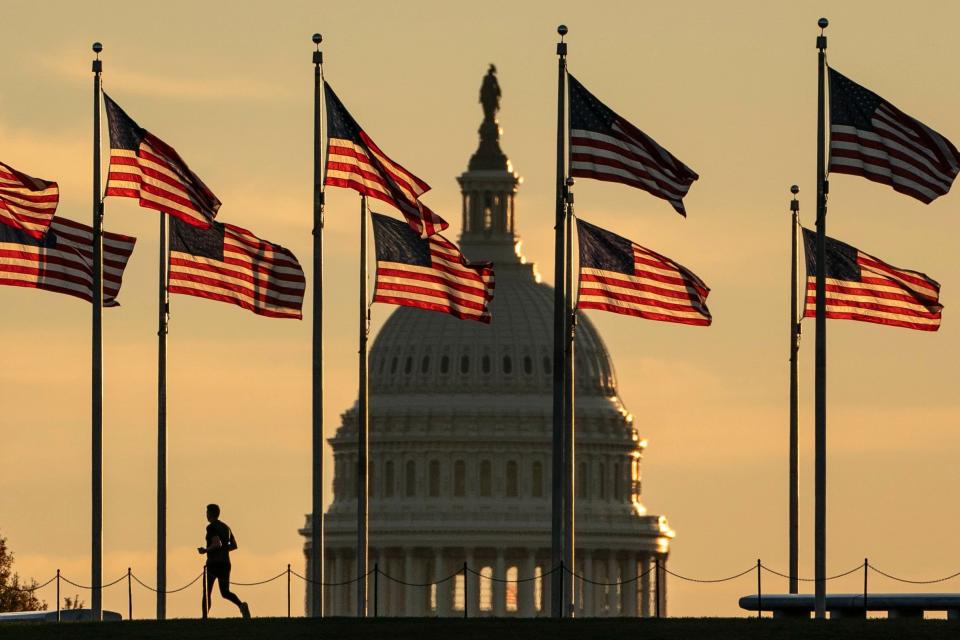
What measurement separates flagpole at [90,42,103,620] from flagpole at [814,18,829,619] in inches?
709

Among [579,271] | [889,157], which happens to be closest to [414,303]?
[579,271]

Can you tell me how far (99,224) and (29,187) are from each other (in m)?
2.41

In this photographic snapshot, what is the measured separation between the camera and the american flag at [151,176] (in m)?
126

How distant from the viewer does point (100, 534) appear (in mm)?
125000

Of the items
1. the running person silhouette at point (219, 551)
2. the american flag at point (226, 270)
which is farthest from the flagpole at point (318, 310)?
the running person silhouette at point (219, 551)

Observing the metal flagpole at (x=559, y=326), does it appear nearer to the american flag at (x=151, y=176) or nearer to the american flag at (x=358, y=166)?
the american flag at (x=358, y=166)

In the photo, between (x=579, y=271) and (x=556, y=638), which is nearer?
(x=556, y=638)

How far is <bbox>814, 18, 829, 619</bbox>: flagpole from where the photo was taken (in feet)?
403

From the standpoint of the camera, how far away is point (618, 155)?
414 feet

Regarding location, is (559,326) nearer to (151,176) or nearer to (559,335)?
(559,335)

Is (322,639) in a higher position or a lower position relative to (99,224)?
lower

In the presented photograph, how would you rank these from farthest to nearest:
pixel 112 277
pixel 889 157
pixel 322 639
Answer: pixel 112 277 < pixel 889 157 < pixel 322 639

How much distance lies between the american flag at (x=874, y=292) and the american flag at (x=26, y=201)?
2014 cm

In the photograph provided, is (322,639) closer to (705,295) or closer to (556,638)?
(556,638)
